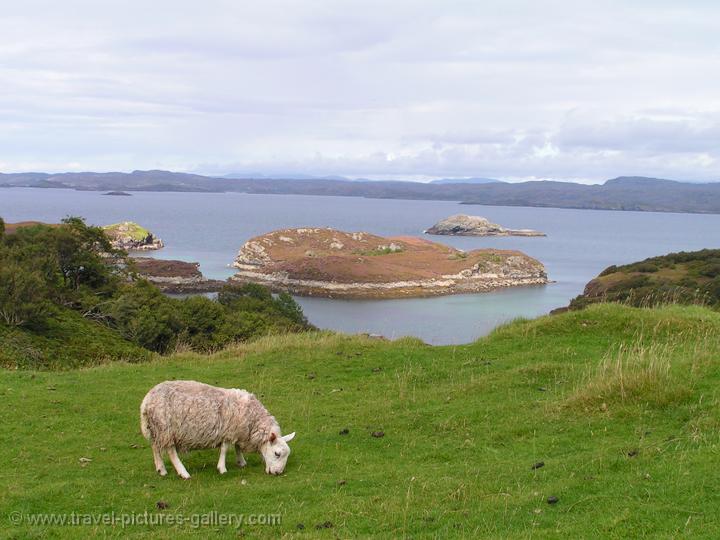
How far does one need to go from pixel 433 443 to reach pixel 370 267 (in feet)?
294

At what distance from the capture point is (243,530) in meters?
7.24

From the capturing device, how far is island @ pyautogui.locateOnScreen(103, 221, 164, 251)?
427 ft

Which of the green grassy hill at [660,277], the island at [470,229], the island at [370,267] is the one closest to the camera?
the green grassy hill at [660,277]

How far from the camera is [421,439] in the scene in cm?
1090

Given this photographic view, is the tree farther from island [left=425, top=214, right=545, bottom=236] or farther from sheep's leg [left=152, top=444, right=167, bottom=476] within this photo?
island [left=425, top=214, right=545, bottom=236]

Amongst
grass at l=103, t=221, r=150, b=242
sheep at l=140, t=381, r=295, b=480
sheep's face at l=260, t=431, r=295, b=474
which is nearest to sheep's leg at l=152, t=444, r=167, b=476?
sheep at l=140, t=381, r=295, b=480

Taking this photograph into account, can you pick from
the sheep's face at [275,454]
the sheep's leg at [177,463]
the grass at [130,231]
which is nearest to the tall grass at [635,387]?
the sheep's face at [275,454]

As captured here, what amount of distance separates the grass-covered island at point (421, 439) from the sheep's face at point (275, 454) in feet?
1.09

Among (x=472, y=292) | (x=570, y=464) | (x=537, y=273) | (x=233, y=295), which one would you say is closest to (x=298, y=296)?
(x=472, y=292)

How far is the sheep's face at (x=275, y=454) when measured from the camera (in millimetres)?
9475

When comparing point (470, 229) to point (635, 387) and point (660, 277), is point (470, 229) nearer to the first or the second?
point (660, 277)

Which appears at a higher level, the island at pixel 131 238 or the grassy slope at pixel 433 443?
the grassy slope at pixel 433 443

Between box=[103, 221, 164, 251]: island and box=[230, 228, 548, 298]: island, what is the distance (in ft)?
94.8

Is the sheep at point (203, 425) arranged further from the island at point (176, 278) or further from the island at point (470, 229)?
the island at point (470, 229)
